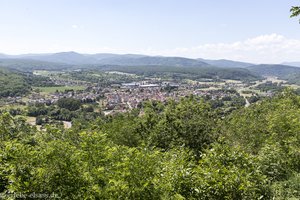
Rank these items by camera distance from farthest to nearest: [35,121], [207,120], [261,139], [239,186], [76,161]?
[35,121] → [261,139] → [207,120] → [76,161] → [239,186]

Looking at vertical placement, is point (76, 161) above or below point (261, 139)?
above

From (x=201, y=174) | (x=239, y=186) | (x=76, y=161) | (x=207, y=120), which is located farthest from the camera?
(x=207, y=120)

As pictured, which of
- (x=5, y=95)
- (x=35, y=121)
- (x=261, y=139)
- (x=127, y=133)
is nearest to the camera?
(x=261, y=139)

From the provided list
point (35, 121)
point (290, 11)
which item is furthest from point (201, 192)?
point (35, 121)

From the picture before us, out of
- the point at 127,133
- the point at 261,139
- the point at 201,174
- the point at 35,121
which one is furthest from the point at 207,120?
the point at 35,121

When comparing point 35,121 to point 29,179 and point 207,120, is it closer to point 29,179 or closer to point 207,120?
point 207,120

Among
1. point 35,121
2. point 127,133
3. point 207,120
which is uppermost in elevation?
point 207,120

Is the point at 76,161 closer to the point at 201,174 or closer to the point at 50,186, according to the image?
the point at 50,186

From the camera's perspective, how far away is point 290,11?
460 inches

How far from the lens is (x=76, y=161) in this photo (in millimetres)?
13297

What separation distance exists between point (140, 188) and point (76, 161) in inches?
150

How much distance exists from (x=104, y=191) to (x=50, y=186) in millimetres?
2410

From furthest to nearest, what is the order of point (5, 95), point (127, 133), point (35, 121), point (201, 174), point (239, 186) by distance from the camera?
point (5, 95)
point (35, 121)
point (127, 133)
point (201, 174)
point (239, 186)

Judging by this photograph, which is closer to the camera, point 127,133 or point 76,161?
point 76,161
